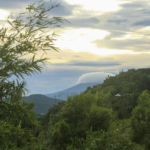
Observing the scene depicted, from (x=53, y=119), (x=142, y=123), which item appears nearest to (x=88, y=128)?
(x=53, y=119)

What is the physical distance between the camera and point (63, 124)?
59.7ft

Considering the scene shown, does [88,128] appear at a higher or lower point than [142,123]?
higher

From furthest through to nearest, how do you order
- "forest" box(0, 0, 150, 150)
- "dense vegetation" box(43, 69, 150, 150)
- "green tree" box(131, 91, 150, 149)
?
"green tree" box(131, 91, 150, 149) → "dense vegetation" box(43, 69, 150, 150) → "forest" box(0, 0, 150, 150)

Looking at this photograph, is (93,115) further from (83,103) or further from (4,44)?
(4,44)

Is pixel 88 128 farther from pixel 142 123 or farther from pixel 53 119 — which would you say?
pixel 142 123

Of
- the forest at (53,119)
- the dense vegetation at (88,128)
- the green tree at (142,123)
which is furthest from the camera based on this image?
the green tree at (142,123)

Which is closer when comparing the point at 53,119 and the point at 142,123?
the point at 53,119

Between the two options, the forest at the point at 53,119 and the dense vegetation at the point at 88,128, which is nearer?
the forest at the point at 53,119

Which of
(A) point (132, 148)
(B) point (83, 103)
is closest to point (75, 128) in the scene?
(B) point (83, 103)

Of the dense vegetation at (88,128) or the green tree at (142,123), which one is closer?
the dense vegetation at (88,128)

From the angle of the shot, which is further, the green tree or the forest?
the green tree

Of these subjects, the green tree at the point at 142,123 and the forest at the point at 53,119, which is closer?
the forest at the point at 53,119

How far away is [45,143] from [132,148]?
5.38m

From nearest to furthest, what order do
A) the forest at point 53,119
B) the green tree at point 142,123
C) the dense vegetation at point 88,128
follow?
1. the forest at point 53,119
2. the dense vegetation at point 88,128
3. the green tree at point 142,123
